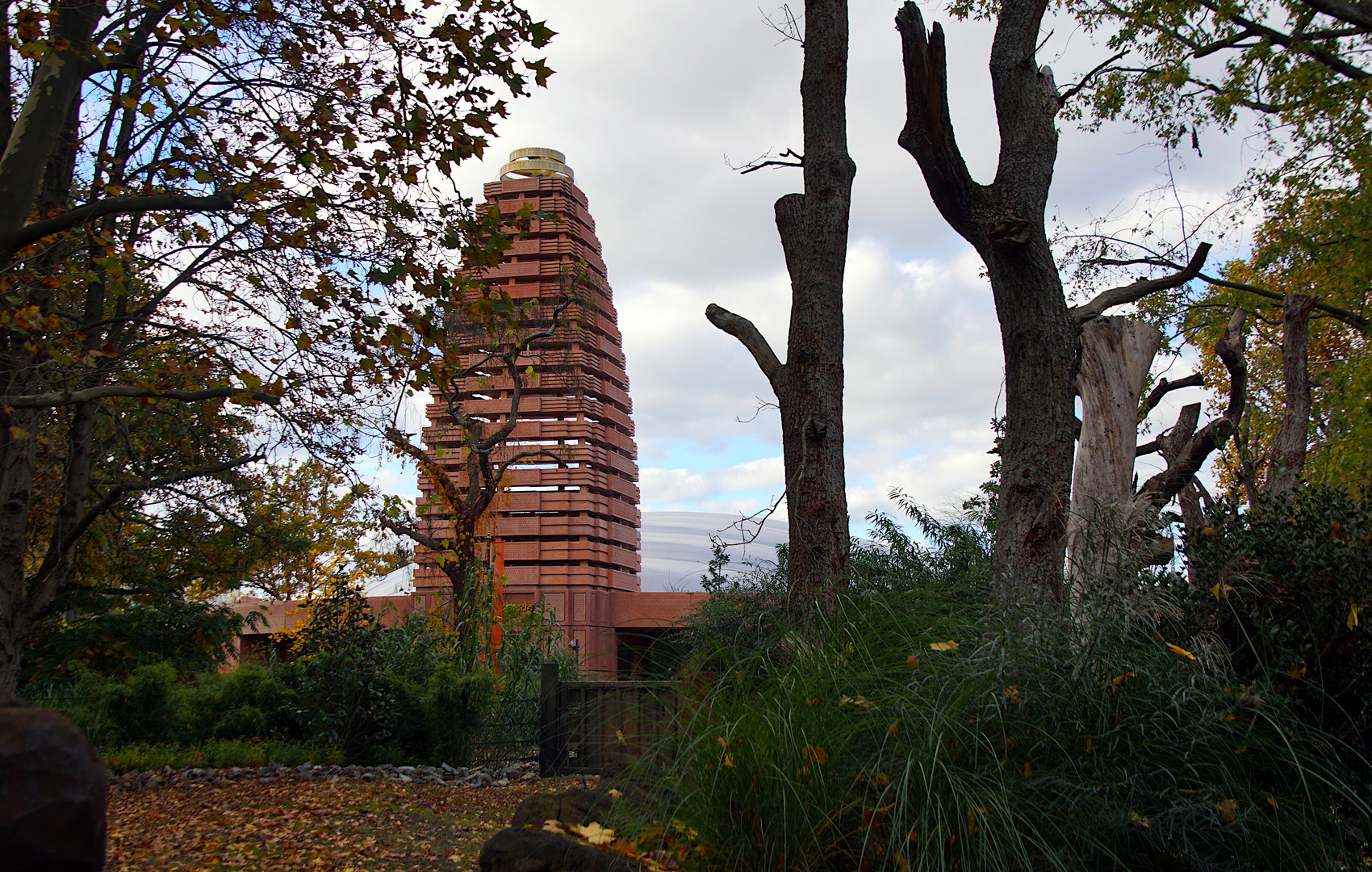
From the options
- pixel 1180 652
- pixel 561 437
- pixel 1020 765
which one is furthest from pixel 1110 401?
pixel 561 437

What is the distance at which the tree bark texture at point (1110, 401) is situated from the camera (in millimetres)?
7721

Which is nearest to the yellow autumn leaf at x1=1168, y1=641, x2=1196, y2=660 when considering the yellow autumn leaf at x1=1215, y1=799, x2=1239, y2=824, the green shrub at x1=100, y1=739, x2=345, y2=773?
the yellow autumn leaf at x1=1215, y1=799, x2=1239, y2=824

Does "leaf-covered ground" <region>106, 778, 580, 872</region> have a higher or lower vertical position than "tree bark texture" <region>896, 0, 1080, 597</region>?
lower

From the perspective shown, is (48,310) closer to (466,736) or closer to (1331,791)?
(466,736)

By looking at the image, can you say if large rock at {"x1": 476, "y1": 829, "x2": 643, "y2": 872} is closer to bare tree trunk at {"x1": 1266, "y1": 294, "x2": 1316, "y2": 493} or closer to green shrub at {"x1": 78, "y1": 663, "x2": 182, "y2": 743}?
green shrub at {"x1": 78, "y1": 663, "x2": 182, "y2": 743}

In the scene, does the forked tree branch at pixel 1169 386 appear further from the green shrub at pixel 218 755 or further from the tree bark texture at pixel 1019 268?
the green shrub at pixel 218 755

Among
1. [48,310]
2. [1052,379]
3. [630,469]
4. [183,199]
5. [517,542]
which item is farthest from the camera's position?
[630,469]

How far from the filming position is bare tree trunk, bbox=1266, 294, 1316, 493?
953 centimetres

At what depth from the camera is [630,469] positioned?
21.9 m

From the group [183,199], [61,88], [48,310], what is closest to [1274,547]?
[183,199]

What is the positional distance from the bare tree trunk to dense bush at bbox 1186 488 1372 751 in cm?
533

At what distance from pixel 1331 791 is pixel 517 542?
57.5 feet

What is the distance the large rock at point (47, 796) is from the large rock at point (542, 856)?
2032mm

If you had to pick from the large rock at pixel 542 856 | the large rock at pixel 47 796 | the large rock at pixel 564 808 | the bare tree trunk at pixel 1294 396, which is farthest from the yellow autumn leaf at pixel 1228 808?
the bare tree trunk at pixel 1294 396
